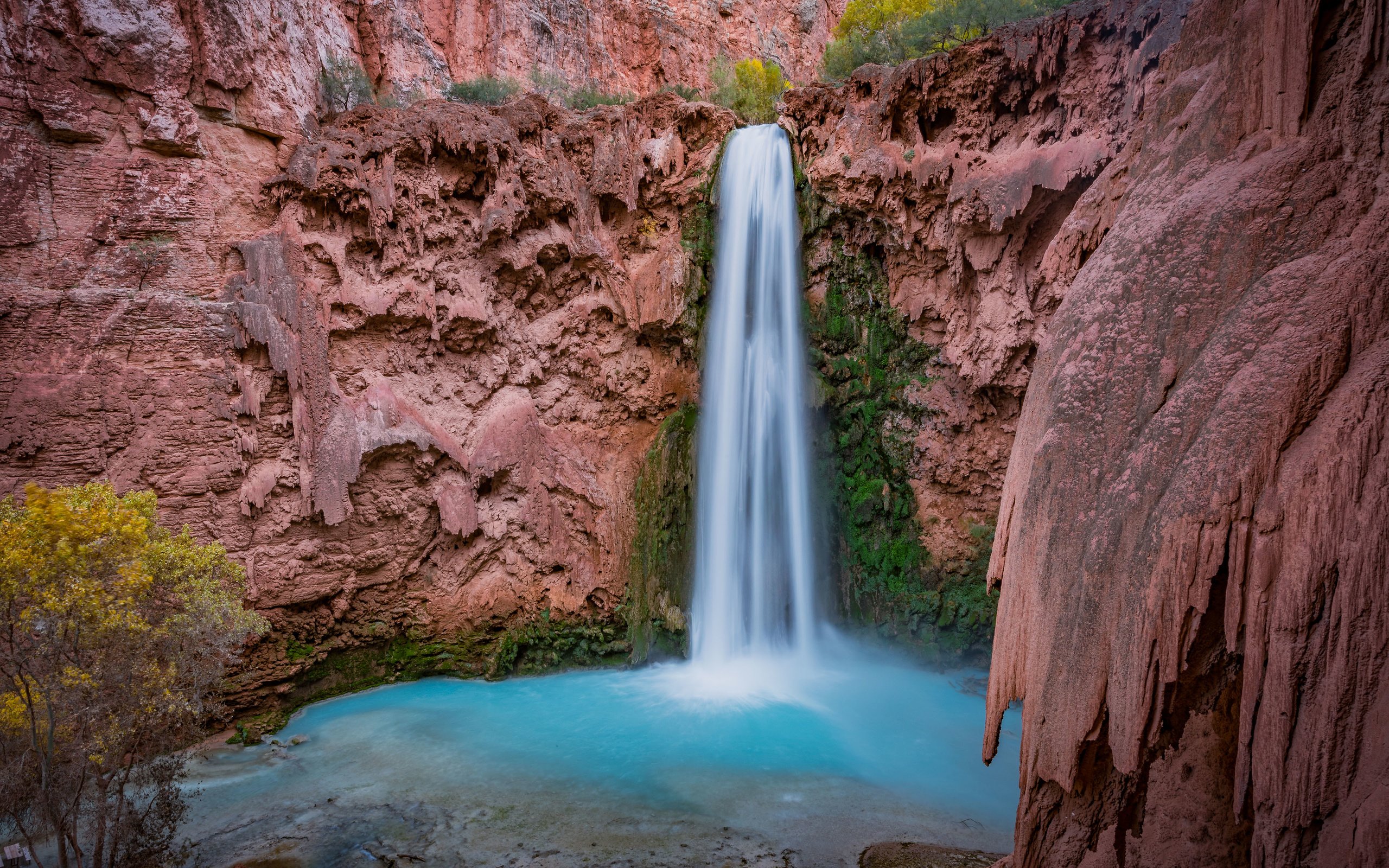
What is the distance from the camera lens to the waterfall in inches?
502

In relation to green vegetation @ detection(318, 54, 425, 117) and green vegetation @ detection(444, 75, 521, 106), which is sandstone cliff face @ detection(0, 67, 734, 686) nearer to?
green vegetation @ detection(318, 54, 425, 117)

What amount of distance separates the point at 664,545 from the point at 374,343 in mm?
5886

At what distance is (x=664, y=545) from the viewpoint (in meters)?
12.9

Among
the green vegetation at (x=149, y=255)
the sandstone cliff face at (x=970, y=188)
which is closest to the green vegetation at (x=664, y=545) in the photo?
the sandstone cliff face at (x=970, y=188)

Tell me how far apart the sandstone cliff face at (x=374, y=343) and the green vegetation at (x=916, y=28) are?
15.3 feet

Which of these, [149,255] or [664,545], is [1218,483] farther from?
[149,255]

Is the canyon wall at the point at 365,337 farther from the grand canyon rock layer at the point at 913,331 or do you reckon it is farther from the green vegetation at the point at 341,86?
the green vegetation at the point at 341,86

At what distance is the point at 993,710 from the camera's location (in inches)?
170

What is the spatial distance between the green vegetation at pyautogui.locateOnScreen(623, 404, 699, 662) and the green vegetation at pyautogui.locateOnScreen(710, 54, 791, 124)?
26.7ft

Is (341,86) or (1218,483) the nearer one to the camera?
(1218,483)

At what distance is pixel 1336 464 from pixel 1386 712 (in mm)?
938

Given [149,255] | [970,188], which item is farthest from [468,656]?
[970,188]

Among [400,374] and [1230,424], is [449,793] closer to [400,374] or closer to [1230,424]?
[400,374]

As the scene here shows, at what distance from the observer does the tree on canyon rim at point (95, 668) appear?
5253mm
